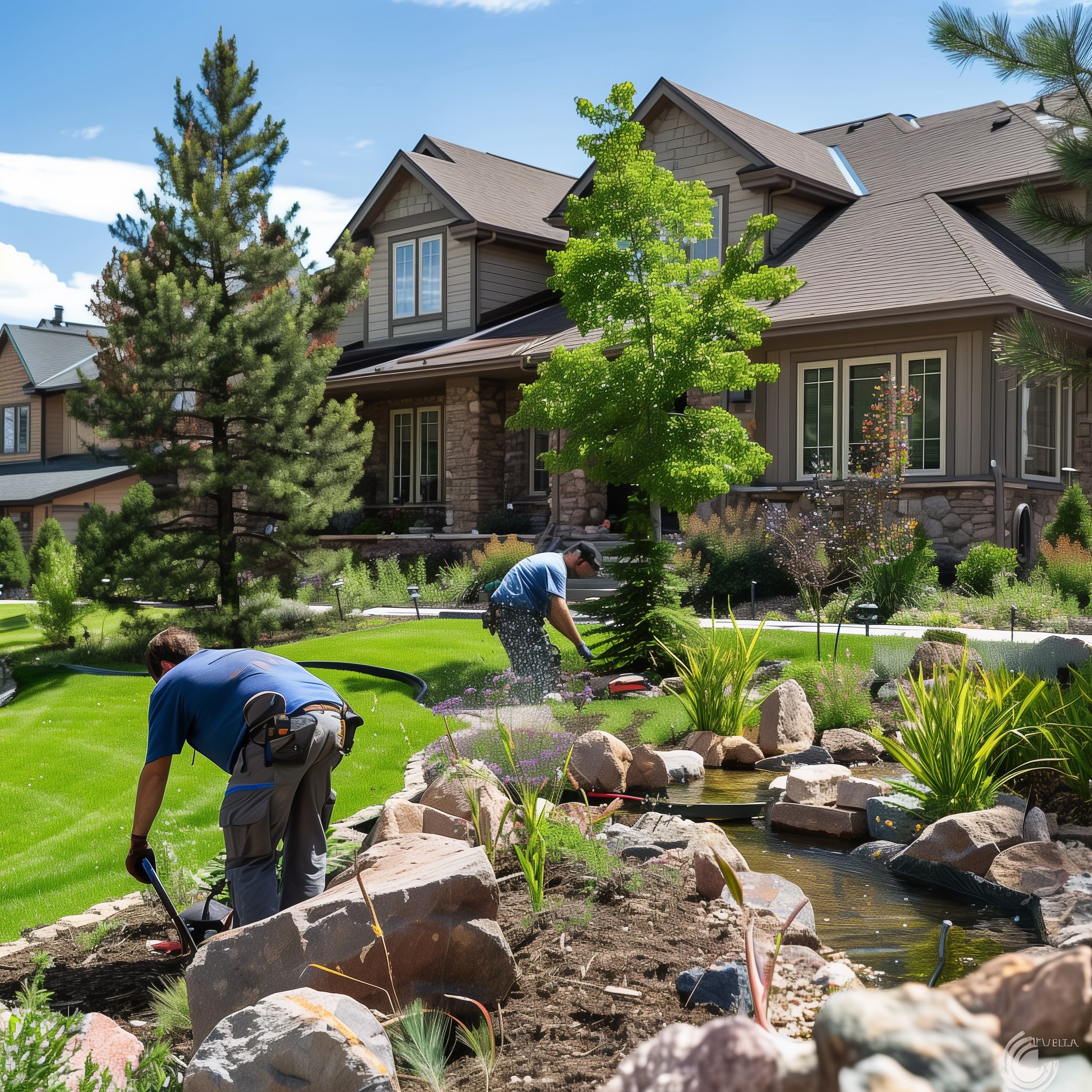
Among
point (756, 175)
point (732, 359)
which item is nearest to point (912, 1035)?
point (732, 359)

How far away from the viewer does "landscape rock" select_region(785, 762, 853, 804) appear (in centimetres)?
683

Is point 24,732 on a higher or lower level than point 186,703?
lower

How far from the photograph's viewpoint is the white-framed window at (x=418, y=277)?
22.4 metres

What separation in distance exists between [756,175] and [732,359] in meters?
8.50

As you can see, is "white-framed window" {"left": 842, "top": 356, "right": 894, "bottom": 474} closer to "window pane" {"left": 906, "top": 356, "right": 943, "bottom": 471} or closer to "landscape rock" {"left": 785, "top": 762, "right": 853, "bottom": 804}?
"window pane" {"left": 906, "top": 356, "right": 943, "bottom": 471}

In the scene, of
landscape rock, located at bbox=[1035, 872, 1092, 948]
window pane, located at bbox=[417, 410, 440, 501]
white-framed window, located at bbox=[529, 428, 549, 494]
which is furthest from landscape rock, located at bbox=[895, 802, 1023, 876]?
window pane, located at bbox=[417, 410, 440, 501]

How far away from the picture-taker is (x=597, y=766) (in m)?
7.14

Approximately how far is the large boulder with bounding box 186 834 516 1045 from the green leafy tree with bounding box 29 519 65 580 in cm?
1563

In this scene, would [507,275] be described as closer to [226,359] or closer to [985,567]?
[226,359]

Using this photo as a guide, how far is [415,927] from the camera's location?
3346 mm

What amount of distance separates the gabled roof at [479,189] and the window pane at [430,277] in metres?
0.72

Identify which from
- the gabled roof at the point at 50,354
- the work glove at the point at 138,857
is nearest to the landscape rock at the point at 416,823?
the work glove at the point at 138,857

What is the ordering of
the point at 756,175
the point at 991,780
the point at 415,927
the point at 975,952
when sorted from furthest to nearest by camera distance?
the point at 756,175 → the point at 991,780 → the point at 975,952 → the point at 415,927

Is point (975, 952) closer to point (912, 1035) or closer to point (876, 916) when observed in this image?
point (876, 916)
